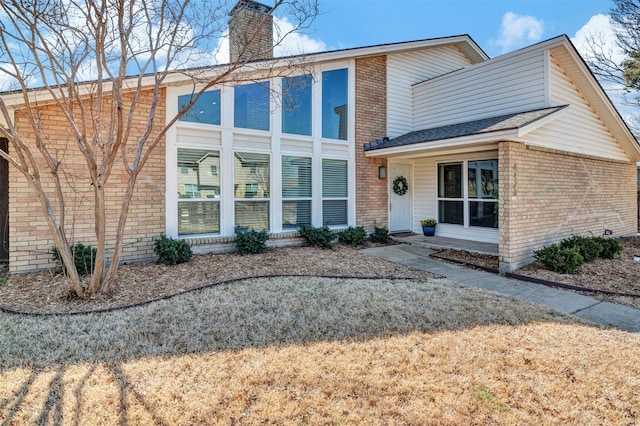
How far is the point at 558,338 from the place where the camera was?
4062 millimetres

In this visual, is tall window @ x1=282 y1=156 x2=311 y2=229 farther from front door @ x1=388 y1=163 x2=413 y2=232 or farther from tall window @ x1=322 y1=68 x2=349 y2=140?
front door @ x1=388 y1=163 x2=413 y2=232

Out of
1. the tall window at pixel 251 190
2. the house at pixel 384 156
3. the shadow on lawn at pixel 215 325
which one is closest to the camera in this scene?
the shadow on lawn at pixel 215 325

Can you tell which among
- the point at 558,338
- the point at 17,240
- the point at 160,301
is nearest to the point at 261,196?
the point at 160,301

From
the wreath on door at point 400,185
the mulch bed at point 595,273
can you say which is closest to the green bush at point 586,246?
the mulch bed at point 595,273

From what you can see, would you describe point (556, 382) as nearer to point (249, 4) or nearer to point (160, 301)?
point (160, 301)

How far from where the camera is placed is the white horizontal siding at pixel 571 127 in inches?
319

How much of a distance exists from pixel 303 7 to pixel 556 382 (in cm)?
622

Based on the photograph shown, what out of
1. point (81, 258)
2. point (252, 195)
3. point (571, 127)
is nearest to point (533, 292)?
point (571, 127)

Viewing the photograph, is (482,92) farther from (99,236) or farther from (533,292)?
(99,236)

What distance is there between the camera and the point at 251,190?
8.84 metres

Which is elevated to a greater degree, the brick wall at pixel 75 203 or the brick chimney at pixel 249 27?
the brick chimney at pixel 249 27

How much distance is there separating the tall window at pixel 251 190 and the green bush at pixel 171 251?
1.60 m

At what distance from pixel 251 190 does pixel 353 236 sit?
312 centimetres

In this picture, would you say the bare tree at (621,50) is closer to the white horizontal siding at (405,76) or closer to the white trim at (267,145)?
the white horizontal siding at (405,76)
